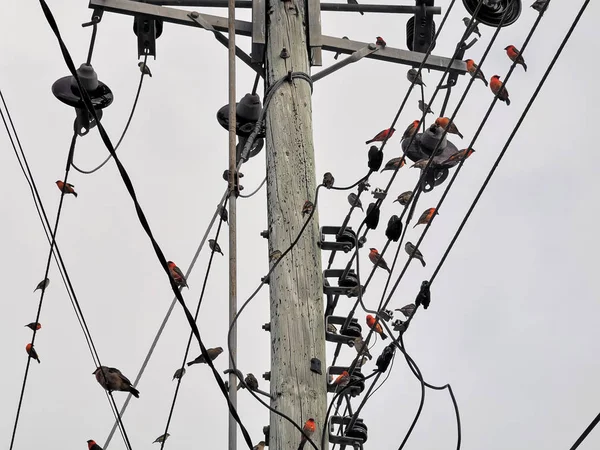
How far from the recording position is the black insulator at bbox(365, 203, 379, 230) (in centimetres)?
664

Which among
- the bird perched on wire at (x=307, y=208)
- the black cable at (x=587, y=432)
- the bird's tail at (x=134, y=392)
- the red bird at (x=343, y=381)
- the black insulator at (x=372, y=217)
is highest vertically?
the black insulator at (x=372, y=217)

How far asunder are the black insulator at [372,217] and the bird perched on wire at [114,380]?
217 centimetres

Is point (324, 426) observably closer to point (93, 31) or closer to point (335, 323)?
point (335, 323)

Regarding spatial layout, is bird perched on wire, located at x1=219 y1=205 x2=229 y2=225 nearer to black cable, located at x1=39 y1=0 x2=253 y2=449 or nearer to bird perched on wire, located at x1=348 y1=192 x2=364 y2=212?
bird perched on wire, located at x1=348 y1=192 x2=364 y2=212

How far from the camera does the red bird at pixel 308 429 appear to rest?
18.4ft

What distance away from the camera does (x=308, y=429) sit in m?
5.67

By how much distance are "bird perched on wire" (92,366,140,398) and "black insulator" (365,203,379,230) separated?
2.17m

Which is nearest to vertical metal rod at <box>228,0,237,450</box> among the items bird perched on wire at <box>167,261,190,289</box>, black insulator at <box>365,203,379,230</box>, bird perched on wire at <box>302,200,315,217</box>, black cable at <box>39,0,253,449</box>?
black cable at <box>39,0,253,449</box>

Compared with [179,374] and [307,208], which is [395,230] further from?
[179,374]

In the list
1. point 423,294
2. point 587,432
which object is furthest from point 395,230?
point 587,432

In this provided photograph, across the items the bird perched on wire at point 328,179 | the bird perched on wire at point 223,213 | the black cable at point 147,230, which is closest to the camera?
the black cable at point 147,230

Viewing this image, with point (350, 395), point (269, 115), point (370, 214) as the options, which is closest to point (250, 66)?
point (269, 115)

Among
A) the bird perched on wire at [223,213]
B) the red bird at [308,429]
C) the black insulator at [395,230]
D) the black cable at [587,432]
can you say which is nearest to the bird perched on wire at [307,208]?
the black insulator at [395,230]

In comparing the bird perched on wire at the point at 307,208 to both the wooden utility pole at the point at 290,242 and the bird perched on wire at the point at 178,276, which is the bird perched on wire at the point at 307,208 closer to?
the wooden utility pole at the point at 290,242
